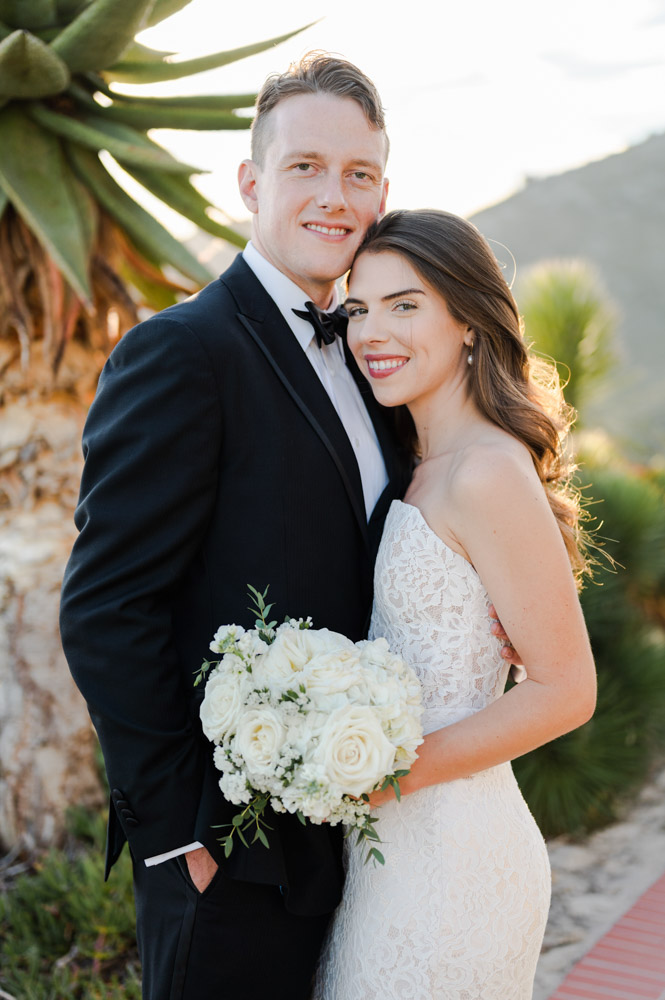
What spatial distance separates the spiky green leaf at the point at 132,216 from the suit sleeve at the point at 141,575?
211cm

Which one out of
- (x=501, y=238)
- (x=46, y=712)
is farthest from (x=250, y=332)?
(x=501, y=238)

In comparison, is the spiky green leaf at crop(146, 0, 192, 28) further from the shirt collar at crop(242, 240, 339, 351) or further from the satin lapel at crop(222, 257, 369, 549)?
the satin lapel at crop(222, 257, 369, 549)

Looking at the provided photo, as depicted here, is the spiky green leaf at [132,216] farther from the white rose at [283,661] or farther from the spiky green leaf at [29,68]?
the white rose at [283,661]

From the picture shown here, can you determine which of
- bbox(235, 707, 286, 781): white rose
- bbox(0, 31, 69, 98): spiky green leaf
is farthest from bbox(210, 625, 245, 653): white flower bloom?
bbox(0, 31, 69, 98): spiky green leaf

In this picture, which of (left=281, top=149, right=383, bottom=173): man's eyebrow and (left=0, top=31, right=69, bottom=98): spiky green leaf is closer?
(left=281, top=149, right=383, bottom=173): man's eyebrow

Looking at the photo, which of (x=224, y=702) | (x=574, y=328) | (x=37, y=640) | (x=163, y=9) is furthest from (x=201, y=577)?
(x=574, y=328)

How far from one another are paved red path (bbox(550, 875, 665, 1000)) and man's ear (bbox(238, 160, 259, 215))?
301 cm

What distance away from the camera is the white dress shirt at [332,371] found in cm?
253

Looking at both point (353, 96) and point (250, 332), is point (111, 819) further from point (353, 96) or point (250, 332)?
point (353, 96)

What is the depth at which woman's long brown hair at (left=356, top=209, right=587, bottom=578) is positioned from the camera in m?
2.38

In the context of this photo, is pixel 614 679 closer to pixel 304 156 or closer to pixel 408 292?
pixel 408 292

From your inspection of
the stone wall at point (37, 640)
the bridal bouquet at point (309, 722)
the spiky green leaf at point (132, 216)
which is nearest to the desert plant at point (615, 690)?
the stone wall at point (37, 640)

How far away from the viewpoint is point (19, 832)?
4.16 meters

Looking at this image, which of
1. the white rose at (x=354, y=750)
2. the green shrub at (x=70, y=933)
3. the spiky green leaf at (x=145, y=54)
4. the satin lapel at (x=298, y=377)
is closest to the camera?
the white rose at (x=354, y=750)
